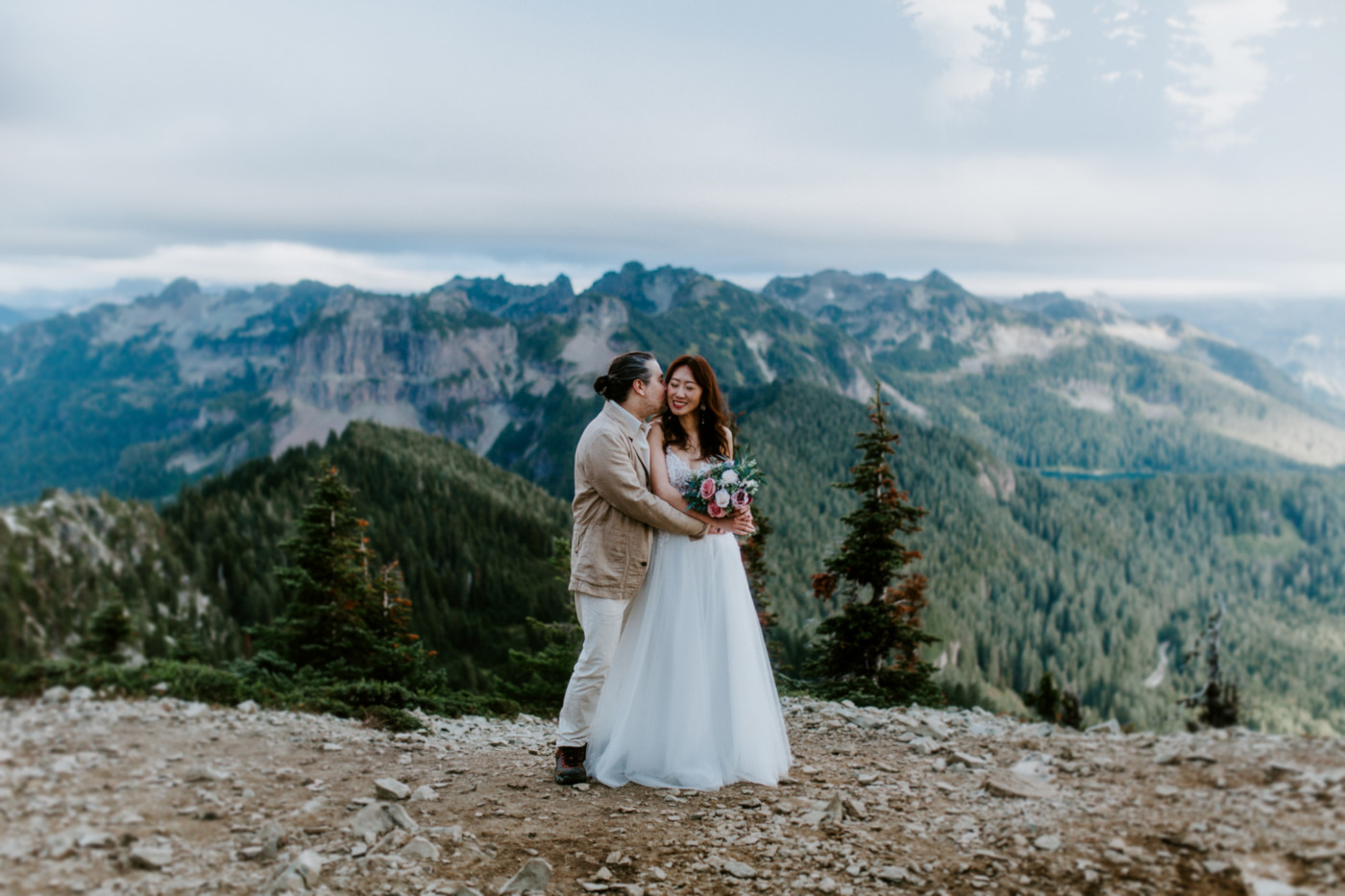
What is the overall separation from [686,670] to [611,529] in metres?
1.71

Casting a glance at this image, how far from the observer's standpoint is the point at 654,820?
6.95 meters

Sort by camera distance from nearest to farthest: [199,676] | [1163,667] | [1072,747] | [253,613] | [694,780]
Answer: [694,780] → [1072,747] → [199,676] → [253,613] → [1163,667]

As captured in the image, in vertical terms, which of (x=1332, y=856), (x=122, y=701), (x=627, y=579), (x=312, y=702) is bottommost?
(x=312, y=702)

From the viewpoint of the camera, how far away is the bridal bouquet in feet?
25.0

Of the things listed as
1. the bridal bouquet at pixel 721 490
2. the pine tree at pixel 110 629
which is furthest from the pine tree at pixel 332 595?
the bridal bouquet at pixel 721 490

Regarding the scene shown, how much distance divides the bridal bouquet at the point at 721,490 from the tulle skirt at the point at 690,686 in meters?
0.50

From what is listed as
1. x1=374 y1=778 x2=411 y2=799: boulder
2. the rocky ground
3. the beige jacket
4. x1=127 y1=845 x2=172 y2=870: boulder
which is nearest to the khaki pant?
the beige jacket

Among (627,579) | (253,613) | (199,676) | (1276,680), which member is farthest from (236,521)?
(1276,680)

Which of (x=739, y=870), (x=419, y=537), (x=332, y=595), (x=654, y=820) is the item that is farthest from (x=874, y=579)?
(x=419, y=537)

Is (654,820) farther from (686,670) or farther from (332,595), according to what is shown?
(332,595)

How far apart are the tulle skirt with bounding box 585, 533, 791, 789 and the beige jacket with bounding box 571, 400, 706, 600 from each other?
313mm

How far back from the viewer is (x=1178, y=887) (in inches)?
194

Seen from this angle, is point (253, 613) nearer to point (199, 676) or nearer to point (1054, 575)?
point (199, 676)

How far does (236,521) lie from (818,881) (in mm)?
95508
